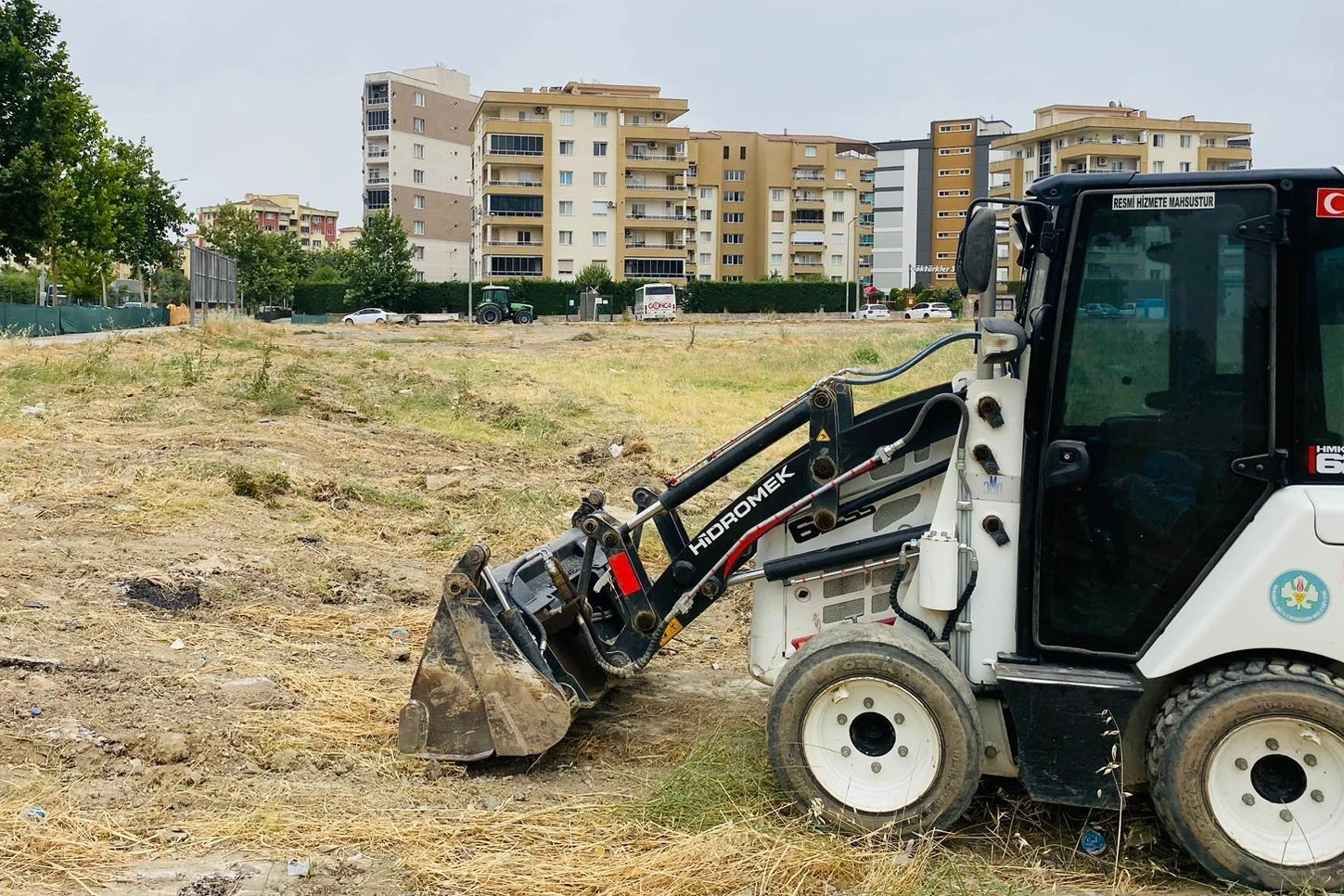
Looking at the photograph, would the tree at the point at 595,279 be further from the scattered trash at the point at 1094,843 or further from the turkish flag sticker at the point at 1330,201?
the turkish flag sticker at the point at 1330,201

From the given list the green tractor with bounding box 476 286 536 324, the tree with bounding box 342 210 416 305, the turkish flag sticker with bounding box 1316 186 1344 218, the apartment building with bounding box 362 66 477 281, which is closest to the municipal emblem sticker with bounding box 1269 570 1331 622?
the turkish flag sticker with bounding box 1316 186 1344 218

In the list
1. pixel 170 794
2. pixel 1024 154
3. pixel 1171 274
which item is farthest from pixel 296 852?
pixel 1024 154

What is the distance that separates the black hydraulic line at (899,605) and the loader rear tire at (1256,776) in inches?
34.5

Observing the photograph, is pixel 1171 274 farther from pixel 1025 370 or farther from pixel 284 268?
pixel 284 268

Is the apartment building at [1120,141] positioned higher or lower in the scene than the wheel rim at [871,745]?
higher

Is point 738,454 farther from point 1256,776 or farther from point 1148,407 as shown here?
point 1256,776

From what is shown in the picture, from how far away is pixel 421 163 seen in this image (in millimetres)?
111062

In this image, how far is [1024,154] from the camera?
112000 mm

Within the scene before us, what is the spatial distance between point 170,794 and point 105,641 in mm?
2278

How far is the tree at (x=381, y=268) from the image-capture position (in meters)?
80.2

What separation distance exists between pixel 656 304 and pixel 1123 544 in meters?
72.2

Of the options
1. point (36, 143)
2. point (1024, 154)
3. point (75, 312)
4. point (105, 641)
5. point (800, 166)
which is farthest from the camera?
point (800, 166)

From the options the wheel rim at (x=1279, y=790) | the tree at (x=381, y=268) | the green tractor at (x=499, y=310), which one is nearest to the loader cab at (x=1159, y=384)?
the wheel rim at (x=1279, y=790)

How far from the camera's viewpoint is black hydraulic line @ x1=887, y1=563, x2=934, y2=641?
15.9 feet
